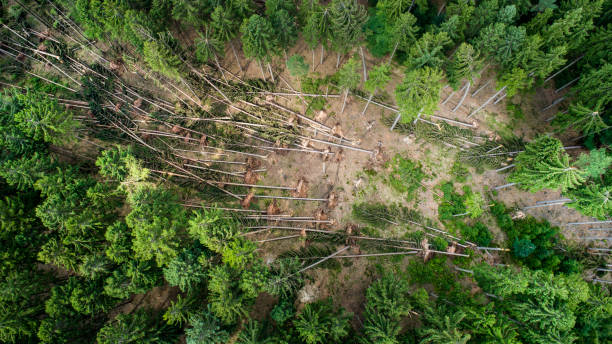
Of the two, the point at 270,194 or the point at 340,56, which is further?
the point at 340,56

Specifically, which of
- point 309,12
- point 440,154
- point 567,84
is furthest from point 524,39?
point 309,12

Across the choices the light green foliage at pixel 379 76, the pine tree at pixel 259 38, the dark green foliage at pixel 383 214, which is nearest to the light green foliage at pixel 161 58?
the pine tree at pixel 259 38

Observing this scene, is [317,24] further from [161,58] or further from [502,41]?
[502,41]

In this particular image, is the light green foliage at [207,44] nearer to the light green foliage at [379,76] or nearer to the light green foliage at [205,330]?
the light green foliage at [379,76]

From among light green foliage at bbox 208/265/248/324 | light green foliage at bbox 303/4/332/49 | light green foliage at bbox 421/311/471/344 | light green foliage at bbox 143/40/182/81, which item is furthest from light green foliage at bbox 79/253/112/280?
light green foliage at bbox 303/4/332/49

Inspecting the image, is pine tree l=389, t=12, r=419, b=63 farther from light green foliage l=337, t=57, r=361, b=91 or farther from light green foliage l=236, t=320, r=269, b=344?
light green foliage l=236, t=320, r=269, b=344

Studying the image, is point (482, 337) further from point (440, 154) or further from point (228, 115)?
point (228, 115)

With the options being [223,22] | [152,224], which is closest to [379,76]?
[223,22]
